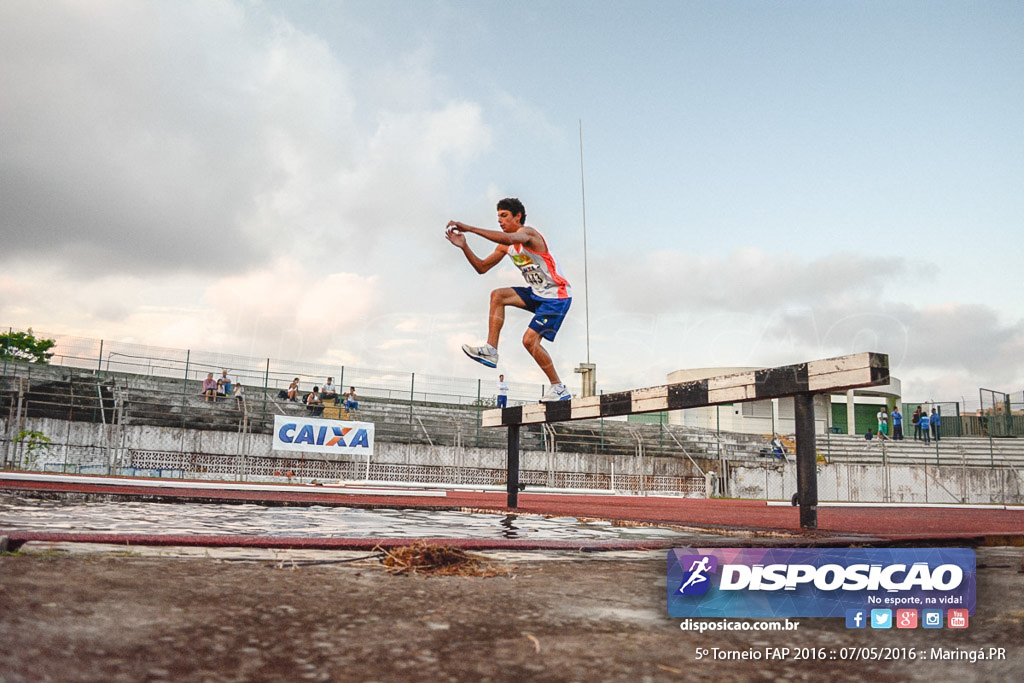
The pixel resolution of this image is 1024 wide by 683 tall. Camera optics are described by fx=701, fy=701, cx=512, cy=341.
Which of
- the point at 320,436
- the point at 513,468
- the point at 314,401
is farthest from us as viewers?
the point at 314,401

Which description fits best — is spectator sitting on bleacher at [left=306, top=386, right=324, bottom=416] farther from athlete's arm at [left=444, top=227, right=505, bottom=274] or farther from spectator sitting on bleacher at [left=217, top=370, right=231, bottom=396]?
athlete's arm at [left=444, top=227, right=505, bottom=274]

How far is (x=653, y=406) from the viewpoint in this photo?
19.9 ft

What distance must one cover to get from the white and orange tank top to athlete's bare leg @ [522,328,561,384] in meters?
0.37

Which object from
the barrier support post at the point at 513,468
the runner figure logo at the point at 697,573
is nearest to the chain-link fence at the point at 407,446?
the barrier support post at the point at 513,468

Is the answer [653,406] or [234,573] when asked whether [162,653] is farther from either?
[653,406]

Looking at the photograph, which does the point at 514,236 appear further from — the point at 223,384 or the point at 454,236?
the point at 223,384

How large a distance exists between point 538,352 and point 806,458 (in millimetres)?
2562

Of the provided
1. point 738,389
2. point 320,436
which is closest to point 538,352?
point 738,389

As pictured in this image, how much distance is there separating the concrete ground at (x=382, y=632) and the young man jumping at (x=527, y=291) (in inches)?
158

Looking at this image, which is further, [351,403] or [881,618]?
[351,403]

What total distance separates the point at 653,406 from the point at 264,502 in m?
4.25

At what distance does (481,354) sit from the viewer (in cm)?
627

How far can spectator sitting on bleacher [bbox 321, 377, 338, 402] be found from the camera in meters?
22.7

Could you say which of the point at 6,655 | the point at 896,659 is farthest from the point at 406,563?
the point at 896,659
